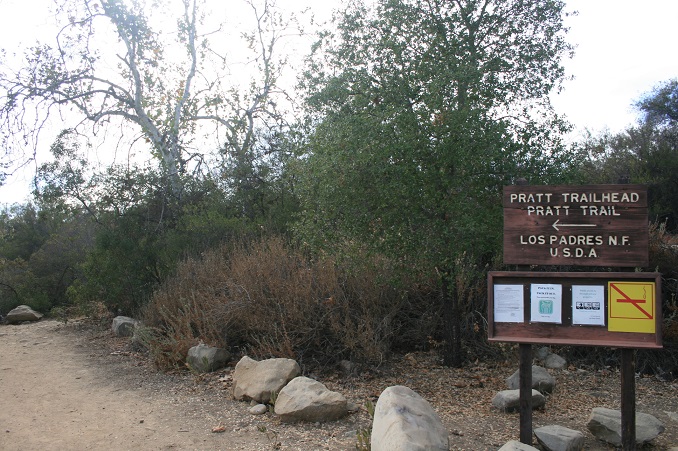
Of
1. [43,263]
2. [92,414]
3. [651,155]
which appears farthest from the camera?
[651,155]

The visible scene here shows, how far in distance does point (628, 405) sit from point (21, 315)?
14.4m

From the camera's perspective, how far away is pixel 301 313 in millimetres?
8172

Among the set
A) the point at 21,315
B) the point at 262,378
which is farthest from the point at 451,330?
the point at 21,315

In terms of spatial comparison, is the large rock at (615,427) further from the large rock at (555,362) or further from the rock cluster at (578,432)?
the large rock at (555,362)

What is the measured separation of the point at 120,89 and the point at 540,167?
15.0 meters

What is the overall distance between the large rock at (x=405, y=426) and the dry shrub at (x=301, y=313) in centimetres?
278

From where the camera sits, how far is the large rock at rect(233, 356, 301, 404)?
261 inches

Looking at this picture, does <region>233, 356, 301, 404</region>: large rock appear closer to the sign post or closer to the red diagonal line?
the sign post

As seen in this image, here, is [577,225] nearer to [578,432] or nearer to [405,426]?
[578,432]

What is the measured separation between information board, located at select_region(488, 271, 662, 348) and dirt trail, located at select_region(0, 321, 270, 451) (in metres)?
2.46

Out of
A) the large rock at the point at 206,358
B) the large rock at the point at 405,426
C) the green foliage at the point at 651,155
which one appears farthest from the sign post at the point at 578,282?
the green foliage at the point at 651,155

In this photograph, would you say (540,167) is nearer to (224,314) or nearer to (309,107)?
(224,314)

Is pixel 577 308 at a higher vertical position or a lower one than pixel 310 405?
higher

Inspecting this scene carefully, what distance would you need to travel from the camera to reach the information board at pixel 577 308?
4891 millimetres
